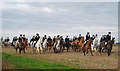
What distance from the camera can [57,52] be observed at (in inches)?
1198

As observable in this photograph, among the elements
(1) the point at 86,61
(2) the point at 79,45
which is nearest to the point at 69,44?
(2) the point at 79,45

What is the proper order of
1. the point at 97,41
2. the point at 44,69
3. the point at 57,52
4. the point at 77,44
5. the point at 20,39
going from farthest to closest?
the point at 77,44, the point at 57,52, the point at 20,39, the point at 97,41, the point at 44,69

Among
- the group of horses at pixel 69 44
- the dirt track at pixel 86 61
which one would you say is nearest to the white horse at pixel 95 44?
the group of horses at pixel 69 44

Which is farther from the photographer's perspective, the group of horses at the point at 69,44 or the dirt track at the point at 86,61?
the group of horses at the point at 69,44

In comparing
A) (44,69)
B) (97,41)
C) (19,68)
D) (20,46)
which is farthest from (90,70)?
(20,46)

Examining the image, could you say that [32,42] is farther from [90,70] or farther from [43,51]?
[90,70]

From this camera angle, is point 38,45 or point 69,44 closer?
point 38,45

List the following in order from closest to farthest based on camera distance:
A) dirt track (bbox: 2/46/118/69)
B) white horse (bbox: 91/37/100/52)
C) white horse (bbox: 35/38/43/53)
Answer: dirt track (bbox: 2/46/118/69)
white horse (bbox: 91/37/100/52)
white horse (bbox: 35/38/43/53)

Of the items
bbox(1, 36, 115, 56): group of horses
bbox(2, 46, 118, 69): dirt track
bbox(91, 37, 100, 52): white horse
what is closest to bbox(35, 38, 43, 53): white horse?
bbox(1, 36, 115, 56): group of horses

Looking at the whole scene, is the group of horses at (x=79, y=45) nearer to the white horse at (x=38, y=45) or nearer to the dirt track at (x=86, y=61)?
the white horse at (x=38, y=45)

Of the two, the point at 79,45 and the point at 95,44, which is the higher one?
the point at 95,44

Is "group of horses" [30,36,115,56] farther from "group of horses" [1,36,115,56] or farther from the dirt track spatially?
the dirt track

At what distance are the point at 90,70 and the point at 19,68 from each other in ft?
12.3

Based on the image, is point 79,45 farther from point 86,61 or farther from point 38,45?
point 86,61
